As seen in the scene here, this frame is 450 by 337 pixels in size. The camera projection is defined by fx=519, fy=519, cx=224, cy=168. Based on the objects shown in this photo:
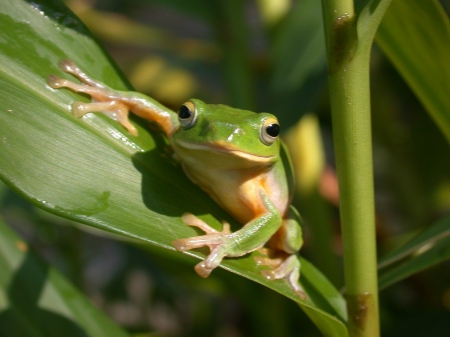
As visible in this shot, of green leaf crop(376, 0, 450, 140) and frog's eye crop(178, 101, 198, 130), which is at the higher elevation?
green leaf crop(376, 0, 450, 140)

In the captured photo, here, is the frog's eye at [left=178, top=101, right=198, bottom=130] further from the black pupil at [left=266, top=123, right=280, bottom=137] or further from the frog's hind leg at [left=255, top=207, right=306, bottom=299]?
the frog's hind leg at [left=255, top=207, right=306, bottom=299]

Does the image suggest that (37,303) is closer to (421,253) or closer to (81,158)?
(81,158)

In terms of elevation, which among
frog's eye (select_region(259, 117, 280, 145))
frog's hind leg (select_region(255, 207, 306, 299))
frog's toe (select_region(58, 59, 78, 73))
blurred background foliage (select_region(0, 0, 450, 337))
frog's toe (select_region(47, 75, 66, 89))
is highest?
frog's toe (select_region(58, 59, 78, 73))

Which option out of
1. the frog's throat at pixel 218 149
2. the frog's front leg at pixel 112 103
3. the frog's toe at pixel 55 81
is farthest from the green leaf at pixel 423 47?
the frog's toe at pixel 55 81

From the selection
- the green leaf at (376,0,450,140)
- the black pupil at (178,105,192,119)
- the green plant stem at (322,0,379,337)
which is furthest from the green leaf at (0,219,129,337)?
the green leaf at (376,0,450,140)

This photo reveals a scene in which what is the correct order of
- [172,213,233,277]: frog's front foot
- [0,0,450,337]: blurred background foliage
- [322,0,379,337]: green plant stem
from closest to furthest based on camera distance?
[322,0,379,337]: green plant stem, [172,213,233,277]: frog's front foot, [0,0,450,337]: blurred background foliage

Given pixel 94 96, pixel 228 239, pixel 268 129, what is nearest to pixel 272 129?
pixel 268 129

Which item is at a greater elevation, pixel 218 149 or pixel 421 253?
pixel 218 149
